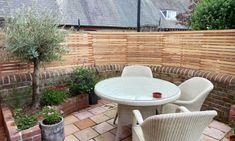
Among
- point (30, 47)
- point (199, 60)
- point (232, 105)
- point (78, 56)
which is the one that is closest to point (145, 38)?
point (199, 60)

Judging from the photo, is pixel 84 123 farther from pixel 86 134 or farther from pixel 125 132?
pixel 125 132

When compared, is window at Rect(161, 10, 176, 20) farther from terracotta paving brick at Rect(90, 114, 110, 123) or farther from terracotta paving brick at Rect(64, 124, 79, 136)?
terracotta paving brick at Rect(64, 124, 79, 136)

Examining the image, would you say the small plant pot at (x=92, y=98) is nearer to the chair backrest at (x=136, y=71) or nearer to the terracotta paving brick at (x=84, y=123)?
the terracotta paving brick at (x=84, y=123)

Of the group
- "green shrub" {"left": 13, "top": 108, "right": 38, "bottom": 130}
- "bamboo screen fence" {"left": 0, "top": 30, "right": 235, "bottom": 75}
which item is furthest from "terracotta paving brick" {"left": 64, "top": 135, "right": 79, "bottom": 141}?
"bamboo screen fence" {"left": 0, "top": 30, "right": 235, "bottom": 75}

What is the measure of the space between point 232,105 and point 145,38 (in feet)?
6.96

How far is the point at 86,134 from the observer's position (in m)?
2.61

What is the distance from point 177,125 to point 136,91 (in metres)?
0.96

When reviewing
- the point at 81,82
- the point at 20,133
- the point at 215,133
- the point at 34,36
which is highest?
the point at 34,36

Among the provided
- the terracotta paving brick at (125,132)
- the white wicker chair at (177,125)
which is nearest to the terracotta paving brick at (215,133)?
the terracotta paving brick at (125,132)

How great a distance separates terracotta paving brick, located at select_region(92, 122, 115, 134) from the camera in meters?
2.71

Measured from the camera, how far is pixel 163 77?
3834 millimetres

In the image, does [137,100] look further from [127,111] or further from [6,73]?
→ [6,73]

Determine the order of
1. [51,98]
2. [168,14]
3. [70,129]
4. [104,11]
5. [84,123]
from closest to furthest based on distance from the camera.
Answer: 1. [70,129]
2. [84,123]
3. [51,98]
4. [104,11]
5. [168,14]

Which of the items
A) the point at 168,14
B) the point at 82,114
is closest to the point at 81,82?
the point at 82,114
